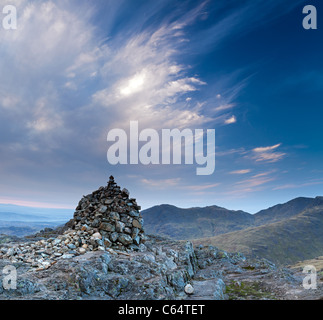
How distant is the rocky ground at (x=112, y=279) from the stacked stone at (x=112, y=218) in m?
1.21

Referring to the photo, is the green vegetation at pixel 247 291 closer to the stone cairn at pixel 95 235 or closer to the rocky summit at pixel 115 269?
the rocky summit at pixel 115 269

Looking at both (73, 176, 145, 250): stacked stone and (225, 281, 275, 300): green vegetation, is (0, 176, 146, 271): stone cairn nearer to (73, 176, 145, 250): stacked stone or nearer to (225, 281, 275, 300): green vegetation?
(73, 176, 145, 250): stacked stone

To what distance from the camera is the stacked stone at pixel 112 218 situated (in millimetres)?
20062

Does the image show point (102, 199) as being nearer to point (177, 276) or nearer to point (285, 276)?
point (177, 276)

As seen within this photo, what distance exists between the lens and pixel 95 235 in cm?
1945

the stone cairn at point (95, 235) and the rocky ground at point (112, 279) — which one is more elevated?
the stone cairn at point (95, 235)

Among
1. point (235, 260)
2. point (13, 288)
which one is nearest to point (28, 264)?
point (13, 288)

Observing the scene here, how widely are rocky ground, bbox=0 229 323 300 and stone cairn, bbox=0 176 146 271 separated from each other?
10 centimetres

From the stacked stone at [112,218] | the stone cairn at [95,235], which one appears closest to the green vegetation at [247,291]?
the stone cairn at [95,235]

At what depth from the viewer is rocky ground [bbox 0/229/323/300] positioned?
11516 mm

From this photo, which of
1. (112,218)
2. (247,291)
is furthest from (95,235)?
(247,291)

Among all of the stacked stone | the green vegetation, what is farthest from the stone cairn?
the green vegetation

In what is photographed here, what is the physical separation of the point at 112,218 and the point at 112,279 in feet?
30.3
